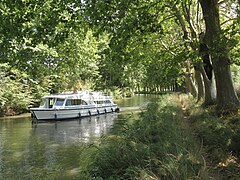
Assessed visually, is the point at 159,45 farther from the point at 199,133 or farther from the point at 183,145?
the point at 183,145

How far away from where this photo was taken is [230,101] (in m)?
11.7

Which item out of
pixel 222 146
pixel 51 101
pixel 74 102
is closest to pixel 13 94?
pixel 51 101

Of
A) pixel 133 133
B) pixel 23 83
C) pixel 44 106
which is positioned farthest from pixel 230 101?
pixel 23 83

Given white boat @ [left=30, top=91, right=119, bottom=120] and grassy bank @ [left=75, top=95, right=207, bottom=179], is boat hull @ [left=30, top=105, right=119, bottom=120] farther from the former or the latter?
grassy bank @ [left=75, top=95, right=207, bottom=179]

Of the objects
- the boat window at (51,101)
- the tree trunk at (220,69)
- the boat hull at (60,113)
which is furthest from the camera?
the boat window at (51,101)

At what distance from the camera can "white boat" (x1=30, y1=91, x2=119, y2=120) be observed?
26297 mm

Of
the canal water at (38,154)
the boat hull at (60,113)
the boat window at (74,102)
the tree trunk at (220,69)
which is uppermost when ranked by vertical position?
the tree trunk at (220,69)

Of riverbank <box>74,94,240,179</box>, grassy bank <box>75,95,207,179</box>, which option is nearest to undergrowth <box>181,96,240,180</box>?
riverbank <box>74,94,240,179</box>

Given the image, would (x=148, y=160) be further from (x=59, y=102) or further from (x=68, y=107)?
(x=59, y=102)

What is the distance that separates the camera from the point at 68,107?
27781mm

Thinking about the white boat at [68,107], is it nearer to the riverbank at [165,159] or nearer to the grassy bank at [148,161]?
the riverbank at [165,159]

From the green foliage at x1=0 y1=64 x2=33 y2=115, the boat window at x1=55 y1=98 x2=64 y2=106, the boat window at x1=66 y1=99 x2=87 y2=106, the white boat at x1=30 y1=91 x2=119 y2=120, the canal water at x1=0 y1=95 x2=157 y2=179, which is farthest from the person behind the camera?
the green foliage at x1=0 y1=64 x2=33 y2=115

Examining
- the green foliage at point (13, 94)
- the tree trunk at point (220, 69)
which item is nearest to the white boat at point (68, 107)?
the green foliage at point (13, 94)

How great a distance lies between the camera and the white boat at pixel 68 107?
2630 cm
